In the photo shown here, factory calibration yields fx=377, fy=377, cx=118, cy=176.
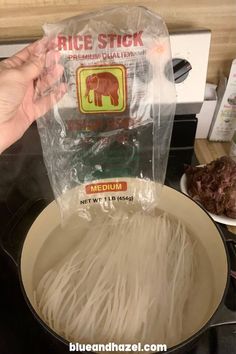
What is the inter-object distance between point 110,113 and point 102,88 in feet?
0.18

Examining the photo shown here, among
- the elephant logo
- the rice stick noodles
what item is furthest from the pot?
the elephant logo

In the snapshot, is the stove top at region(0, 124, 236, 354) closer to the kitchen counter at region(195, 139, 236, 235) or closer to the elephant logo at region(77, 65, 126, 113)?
the kitchen counter at region(195, 139, 236, 235)

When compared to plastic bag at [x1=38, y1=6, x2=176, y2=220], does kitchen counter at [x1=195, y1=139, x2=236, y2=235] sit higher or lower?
lower

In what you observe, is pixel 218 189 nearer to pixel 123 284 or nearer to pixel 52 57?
pixel 123 284

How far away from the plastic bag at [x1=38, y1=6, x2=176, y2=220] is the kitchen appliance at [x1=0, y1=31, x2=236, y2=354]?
0.31ft

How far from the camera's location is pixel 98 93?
0.64m

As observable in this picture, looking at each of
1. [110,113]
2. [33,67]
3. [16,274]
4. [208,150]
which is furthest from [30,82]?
[208,150]

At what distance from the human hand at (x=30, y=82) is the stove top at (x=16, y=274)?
0.13 meters

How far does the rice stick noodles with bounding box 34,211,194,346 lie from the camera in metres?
0.55

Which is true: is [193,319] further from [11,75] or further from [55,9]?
[55,9]

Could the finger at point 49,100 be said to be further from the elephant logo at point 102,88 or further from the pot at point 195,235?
the pot at point 195,235

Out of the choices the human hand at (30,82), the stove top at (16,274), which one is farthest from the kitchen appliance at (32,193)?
the human hand at (30,82)

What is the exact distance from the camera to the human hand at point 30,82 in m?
0.60

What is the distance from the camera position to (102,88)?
24.8 inches
